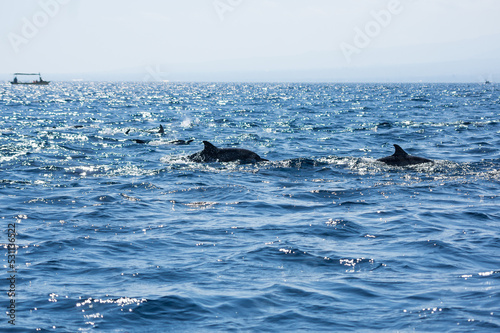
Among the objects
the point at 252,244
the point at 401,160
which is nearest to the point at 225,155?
the point at 401,160

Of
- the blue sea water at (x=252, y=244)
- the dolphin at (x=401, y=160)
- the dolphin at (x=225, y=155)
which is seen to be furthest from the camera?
the dolphin at (x=225, y=155)

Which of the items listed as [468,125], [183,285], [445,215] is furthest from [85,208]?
[468,125]

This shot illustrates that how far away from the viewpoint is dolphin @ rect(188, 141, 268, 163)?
68.1 ft

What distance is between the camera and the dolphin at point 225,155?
2075cm

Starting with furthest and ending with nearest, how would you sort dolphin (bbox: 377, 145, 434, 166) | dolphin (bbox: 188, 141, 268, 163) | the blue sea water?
dolphin (bbox: 188, 141, 268, 163)
dolphin (bbox: 377, 145, 434, 166)
the blue sea water

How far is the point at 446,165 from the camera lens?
763 inches

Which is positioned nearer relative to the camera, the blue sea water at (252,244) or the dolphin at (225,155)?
the blue sea water at (252,244)

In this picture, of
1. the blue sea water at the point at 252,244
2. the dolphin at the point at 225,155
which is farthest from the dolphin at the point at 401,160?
the dolphin at the point at 225,155

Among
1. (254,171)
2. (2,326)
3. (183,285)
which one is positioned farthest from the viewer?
(254,171)

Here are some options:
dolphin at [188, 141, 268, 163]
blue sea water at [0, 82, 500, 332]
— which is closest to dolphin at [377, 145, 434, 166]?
blue sea water at [0, 82, 500, 332]

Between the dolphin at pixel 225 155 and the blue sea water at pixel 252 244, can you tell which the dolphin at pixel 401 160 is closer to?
the blue sea water at pixel 252 244

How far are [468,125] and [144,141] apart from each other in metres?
22.1

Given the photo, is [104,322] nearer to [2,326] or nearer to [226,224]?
[2,326]

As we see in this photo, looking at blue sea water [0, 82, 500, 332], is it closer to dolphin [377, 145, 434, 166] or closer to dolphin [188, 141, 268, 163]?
dolphin [377, 145, 434, 166]
